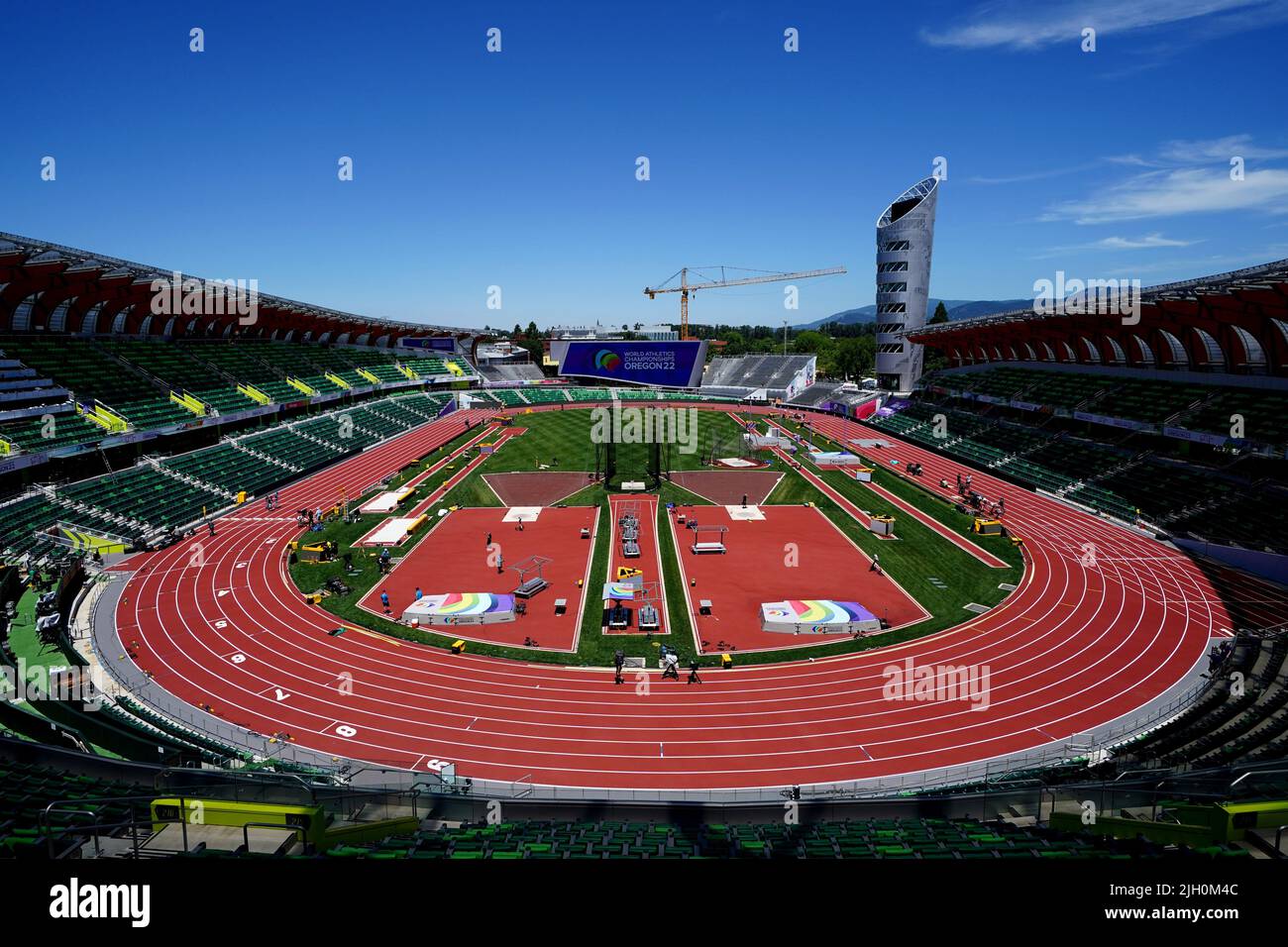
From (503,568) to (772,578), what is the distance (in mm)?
13448

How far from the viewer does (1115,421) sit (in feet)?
158

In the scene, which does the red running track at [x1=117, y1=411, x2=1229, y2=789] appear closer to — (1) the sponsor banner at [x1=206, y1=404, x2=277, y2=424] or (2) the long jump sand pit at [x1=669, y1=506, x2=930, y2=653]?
(2) the long jump sand pit at [x1=669, y1=506, x2=930, y2=653]

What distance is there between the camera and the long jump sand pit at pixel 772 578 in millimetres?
26844

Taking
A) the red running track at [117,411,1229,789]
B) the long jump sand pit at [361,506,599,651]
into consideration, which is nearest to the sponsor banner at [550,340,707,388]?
the long jump sand pit at [361,506,599,651]

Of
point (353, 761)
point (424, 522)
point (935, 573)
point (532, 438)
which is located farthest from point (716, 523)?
point (532, 438)

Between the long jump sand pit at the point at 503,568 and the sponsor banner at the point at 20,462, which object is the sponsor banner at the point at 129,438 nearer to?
the sponsor banner at the point at 20,462

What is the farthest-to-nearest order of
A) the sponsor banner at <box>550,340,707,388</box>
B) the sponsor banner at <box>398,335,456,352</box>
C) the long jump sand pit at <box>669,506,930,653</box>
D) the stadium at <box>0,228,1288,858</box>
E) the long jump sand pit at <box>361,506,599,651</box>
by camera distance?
the sponsor banner at <box>550,340,707,388</box>, the sponsor banner at <box>398,335,456,352</box>, the long jump sand pit at <box>361,506,599,651</box>, the long jump sand pit at <box>669,506,930,653</box>, the stadium at <box>0,228,1288,858</box>

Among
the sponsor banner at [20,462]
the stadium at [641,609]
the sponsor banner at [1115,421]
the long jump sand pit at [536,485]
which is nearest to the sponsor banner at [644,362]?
the stadium at [641,609]

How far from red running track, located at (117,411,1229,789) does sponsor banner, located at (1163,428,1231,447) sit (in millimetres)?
12468

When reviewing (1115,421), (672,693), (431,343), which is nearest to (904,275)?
(1115,421)

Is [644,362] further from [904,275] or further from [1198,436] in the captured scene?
[1198,436]

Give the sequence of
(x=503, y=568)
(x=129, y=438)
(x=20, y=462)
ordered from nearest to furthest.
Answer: (x=503, y=568) → (x=20, y=462) → (x=129, y=438)

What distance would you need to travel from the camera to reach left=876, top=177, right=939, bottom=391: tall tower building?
94.1 meters

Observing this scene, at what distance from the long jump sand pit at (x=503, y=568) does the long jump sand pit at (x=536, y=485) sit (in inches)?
105
